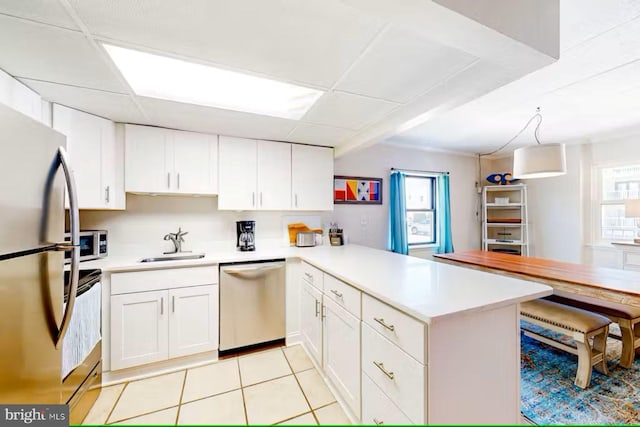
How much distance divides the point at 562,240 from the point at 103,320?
19.4 ft

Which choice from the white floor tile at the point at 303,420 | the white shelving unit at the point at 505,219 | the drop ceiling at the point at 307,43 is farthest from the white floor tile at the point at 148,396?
the white shelving unit at the point at 505,219

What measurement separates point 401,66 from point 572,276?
7.42 feet

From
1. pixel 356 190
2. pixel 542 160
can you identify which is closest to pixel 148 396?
pixel 356 190

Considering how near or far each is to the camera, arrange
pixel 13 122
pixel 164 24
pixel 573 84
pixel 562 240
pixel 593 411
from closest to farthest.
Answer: pixel 13 122, pixel 164 24, pixel 593 411, pixel 573 84, pixel 562 240

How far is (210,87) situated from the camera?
183 centimetres

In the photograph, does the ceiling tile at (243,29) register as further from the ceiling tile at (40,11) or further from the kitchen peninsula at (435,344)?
the kitchen peninsula at (435,344)

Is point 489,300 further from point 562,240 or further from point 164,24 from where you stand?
point 562,240

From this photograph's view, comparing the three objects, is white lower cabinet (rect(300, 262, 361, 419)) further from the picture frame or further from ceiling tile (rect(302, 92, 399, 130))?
the picture frame

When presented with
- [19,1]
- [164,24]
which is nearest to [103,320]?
[19,1]

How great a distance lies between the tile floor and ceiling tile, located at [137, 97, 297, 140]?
2.11 meters

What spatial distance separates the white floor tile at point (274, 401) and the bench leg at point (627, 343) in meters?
2.52

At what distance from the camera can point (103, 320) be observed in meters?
1.86

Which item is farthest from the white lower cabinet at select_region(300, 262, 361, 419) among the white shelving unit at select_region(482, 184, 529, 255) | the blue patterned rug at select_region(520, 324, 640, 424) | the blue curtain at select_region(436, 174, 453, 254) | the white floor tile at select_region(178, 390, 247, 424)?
the white shelving unit at select_region(482, 184, 529, 255)

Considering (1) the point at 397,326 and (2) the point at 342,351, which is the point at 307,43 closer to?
(1) the point at 397,326
